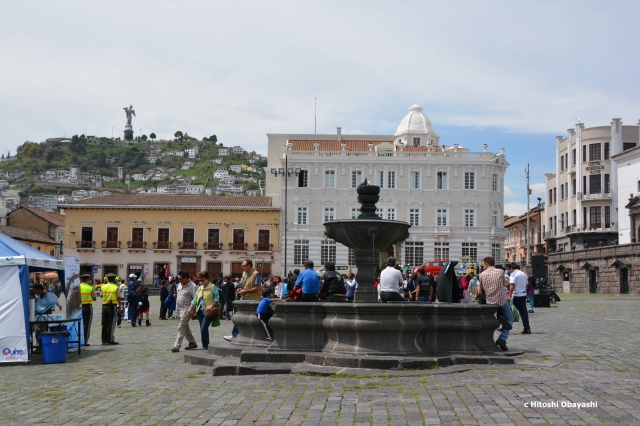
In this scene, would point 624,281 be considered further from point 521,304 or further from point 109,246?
point 109,246

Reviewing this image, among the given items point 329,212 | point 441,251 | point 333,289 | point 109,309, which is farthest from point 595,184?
point 333,289

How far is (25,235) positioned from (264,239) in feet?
77.0

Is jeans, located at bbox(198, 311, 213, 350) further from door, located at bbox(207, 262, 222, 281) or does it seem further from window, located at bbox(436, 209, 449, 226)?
door, located at bbox(207, 262, 222, 281)

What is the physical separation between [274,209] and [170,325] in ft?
121

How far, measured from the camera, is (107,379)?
10.3m

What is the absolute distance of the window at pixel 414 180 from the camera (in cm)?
5878

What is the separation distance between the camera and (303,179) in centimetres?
5866

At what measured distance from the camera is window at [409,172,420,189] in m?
58.8

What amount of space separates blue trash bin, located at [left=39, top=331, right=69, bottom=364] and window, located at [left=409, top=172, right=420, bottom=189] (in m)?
47.7

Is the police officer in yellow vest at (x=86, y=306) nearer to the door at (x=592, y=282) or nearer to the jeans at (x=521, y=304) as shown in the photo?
the jeans at (x=521, y=304)

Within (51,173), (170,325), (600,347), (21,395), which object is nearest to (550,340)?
(600,347)

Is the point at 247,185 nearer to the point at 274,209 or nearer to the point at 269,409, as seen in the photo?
the point at 274,209

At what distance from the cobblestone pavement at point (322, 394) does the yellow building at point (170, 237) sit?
155 feet

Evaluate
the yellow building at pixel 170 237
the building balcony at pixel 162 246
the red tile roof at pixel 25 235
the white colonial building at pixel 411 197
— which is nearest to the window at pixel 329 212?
the white colonial building at pixel 411 197
